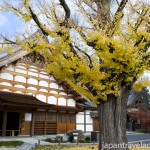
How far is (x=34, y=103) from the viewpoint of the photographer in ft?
61.4

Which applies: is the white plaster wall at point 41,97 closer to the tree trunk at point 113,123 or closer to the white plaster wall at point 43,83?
the white plaster wall at point 43,83

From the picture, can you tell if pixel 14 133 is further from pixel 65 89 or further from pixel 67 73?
pixel 67 73

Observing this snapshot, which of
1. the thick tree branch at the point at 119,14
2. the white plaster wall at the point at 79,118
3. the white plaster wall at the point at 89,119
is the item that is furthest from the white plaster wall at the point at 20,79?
the thick tree branch at the point at 119,14

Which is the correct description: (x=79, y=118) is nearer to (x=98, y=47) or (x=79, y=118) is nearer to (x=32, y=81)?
(x=32, y=81)

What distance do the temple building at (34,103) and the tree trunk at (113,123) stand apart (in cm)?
1026

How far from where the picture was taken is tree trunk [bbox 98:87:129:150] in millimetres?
8242

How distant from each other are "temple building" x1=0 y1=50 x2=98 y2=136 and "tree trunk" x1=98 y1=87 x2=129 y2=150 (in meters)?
10.3

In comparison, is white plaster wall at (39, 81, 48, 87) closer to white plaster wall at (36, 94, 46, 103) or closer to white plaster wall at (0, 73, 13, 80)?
white plaster wall at (36, 94, 46, 103)

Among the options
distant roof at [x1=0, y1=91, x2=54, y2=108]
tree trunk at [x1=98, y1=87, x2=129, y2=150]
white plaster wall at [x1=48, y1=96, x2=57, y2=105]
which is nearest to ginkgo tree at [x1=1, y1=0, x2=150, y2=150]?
tree trunk at [x1=98, y1=87, x2=129, y2=150]

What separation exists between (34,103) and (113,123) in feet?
A: 37.0

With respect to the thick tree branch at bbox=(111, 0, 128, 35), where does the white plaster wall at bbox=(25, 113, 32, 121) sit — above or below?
below

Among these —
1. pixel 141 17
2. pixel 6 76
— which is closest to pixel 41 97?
pixel 6 76

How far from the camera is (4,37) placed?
27.7 ft

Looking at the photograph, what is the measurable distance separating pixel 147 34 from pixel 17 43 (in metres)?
4.27
